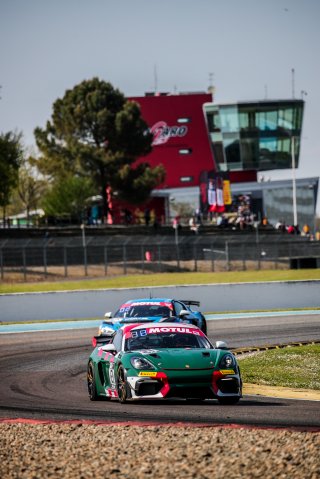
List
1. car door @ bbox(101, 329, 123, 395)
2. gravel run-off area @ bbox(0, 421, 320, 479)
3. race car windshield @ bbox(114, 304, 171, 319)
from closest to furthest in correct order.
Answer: gravel run-off area @ bbox(0, 421, 320, 479)
car door @ bbox(101, 329, 123, 395)
race car windshield @ bbox(114, 304, 171, 319)

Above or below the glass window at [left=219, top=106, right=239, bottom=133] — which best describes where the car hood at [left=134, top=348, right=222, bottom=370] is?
below

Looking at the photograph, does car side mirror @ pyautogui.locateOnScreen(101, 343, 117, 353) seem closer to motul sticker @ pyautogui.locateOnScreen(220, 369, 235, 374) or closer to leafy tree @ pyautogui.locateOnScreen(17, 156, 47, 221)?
motul sticker @ pyautogui.locateOnScreen(220, 369, 235, 374)

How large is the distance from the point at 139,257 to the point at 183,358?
4082cm

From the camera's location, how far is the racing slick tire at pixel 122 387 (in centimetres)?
1471

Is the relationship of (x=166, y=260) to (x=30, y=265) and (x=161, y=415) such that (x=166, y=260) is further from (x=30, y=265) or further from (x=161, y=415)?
(x=161, y=415)

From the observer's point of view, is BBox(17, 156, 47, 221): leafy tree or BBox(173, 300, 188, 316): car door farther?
BBox(17, 156, 47, 221): leafy tree

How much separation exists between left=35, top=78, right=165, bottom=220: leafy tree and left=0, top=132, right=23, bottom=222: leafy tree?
1055 cm

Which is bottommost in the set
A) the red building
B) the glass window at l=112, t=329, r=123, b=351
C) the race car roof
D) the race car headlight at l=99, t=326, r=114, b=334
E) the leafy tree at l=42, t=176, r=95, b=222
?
the race car headlight at l=99, t=326, r=114, b=334

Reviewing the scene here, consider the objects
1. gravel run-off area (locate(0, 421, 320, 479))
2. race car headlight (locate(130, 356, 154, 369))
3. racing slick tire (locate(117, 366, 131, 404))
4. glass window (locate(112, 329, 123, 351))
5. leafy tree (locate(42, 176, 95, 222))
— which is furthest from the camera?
leafy tree (locate(42, 176, 95, 222))

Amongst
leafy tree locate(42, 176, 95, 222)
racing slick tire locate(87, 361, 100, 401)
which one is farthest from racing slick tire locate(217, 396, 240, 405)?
leafy tree locate(42, 176, 95, 222)

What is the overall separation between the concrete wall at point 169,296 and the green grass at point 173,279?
713 cm

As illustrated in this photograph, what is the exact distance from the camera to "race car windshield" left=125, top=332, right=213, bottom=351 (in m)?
15.5

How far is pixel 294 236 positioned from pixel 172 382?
54032 mm

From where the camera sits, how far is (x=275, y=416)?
12664 mm
